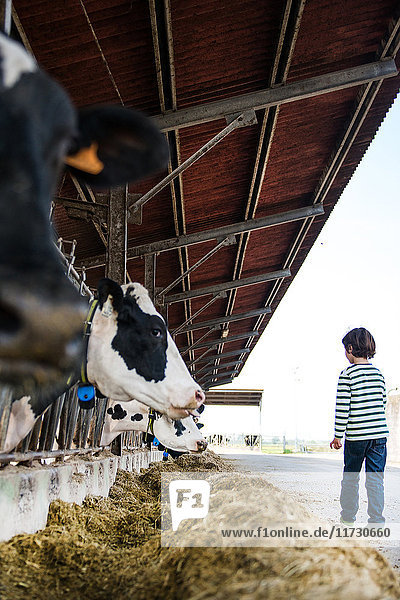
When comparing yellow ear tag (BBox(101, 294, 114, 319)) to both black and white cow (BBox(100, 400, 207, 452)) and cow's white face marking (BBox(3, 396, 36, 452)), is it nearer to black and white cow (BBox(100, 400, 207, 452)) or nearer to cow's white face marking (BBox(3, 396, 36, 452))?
cow's white face marking (BBox(3, 396, 36, 452))

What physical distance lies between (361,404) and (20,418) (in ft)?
7.59

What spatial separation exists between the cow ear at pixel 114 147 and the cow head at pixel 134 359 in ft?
4.42

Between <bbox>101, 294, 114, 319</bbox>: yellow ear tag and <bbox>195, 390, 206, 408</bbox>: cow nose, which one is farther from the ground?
<bbox>101, 294, 114, 319</bbox>: yellow ear tag

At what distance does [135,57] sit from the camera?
17.7ft

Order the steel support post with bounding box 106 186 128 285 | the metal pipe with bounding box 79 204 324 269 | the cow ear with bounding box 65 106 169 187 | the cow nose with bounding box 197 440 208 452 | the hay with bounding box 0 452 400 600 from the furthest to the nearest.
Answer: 1. the metal pipe with bounding box 79 204 324 269
2. the cow nose with bounding box 197 440 208 452
3. the steel support post with bounding box 106 186 128 285
4. the cow ear with bounding box 65 106 169 187
5. the hay with bounding box 0 452 400 600

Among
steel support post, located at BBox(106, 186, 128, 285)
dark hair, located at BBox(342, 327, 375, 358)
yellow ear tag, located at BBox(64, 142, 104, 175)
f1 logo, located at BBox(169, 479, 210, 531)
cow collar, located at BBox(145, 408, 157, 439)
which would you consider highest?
steel support post, located at BBox(106, 186, 128, 285)

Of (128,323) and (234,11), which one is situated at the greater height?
(234,11)

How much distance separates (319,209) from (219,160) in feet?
9.97

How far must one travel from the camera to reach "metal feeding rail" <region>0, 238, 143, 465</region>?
10.5ft

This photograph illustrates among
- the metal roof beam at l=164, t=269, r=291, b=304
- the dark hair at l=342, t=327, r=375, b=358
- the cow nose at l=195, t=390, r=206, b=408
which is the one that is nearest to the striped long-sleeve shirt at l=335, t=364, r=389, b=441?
the dark hair at l=342, t=327, r=375, b=358

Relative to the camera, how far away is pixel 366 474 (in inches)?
160

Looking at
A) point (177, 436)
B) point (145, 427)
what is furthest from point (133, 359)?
point (177, 436)

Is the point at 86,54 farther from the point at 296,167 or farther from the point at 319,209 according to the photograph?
the point at 319,209

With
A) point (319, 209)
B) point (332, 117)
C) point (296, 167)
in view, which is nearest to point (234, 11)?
point (332, 117)
